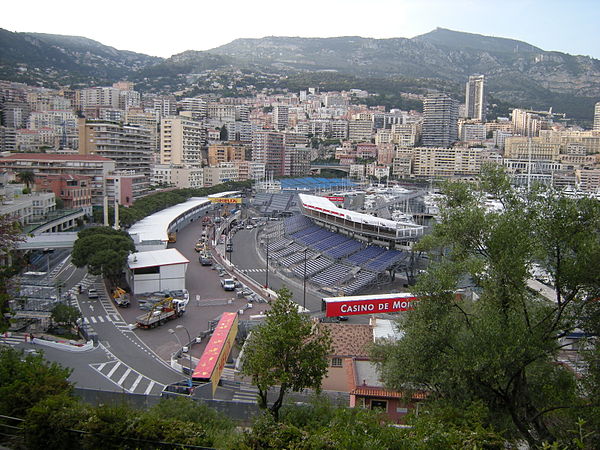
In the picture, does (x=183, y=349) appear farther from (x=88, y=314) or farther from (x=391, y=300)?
(x=391, y=300)

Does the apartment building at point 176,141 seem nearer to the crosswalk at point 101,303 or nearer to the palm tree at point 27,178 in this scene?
the palm tree at point 27,178

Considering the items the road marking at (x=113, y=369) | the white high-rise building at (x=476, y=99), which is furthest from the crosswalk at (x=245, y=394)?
the white high-rise building at (x=476, y=99)

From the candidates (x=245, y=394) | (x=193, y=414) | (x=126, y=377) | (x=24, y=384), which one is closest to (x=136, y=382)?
(x=126, y=377)

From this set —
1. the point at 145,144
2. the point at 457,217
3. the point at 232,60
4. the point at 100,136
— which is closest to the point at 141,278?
the point at 457,217

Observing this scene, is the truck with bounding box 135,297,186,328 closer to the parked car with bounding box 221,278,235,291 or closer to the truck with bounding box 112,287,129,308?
the truck with bounding box 112,287,129,308

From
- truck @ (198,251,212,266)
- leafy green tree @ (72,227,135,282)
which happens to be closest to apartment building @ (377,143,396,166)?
truck @ (198,251,212,266)

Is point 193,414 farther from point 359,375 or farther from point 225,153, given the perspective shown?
point 225,153
